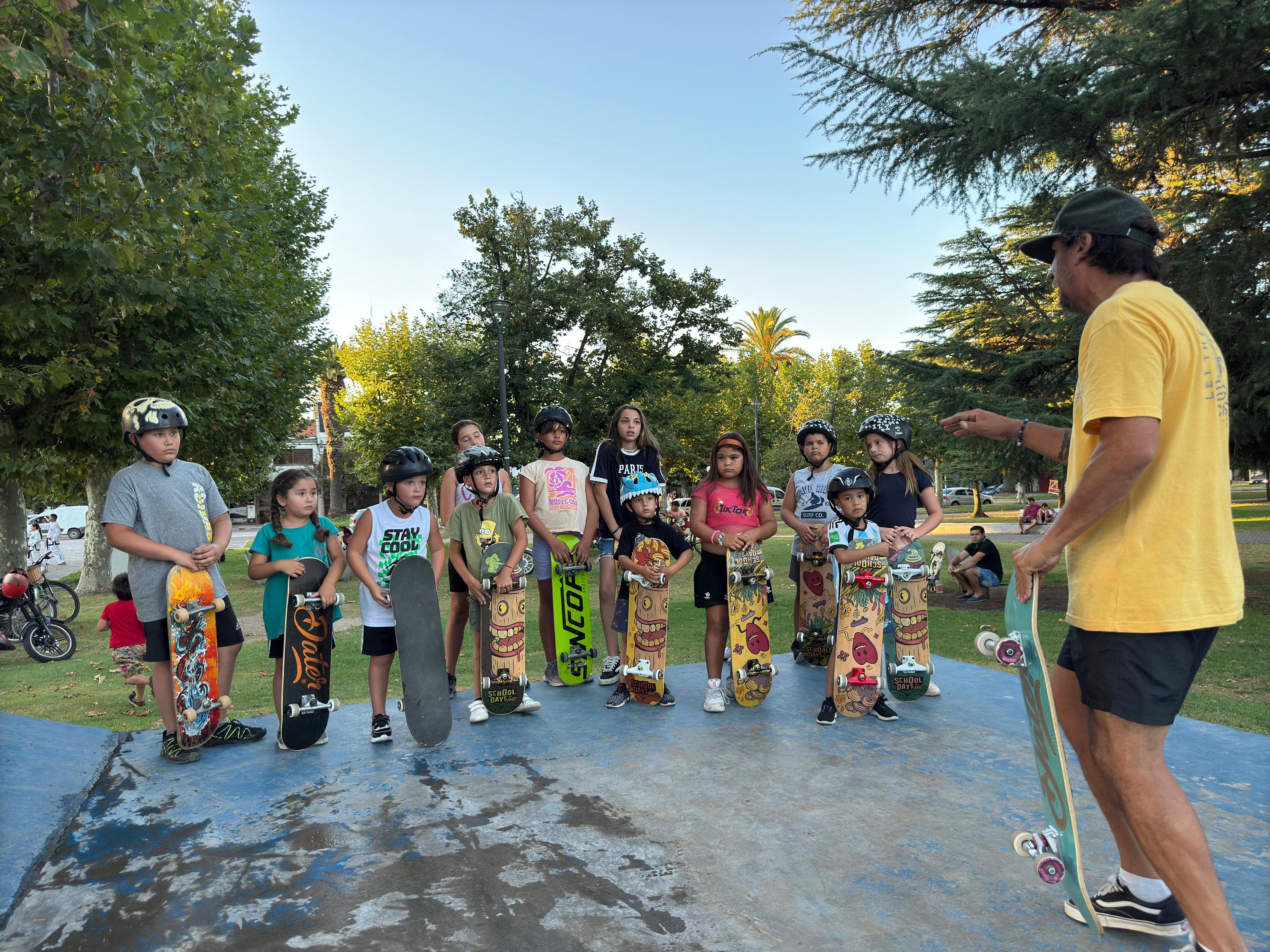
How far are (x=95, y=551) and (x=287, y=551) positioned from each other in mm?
16689

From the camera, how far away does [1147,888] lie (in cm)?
226

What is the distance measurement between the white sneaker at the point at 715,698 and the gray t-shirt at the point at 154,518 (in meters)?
2.97

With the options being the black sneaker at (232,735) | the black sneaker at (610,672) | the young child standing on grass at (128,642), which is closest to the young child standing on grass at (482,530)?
the black sneaker at (610,672)

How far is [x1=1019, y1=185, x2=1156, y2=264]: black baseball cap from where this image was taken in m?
2.21

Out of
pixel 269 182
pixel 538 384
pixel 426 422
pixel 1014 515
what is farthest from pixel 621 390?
pixel 1014 515

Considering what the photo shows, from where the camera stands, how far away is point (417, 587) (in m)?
4.23

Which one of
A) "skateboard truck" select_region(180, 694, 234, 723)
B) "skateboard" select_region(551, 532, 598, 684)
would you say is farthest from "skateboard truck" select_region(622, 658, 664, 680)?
"skateboard truck" select_region(180, 694, 234, 723)

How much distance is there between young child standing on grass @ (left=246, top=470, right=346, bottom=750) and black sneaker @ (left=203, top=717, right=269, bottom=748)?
0.21m

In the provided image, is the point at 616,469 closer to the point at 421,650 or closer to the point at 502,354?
the point at 421,650

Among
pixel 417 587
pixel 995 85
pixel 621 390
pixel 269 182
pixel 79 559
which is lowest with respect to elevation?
pixel 79 559

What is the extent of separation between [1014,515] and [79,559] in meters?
40.1

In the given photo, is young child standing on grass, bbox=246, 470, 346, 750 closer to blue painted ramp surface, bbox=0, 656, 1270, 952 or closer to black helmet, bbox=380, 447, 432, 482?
black helmet, bbox=380, 447, 432, 482

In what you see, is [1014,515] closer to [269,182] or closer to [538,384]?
[538,384]

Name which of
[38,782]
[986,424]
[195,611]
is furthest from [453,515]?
[986,424]
